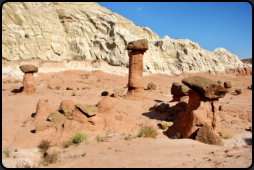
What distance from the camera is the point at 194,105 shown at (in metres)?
6.41

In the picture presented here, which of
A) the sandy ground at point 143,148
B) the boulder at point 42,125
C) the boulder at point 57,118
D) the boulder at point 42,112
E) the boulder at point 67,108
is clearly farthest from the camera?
the boulder at point 42,112

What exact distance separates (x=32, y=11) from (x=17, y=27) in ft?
13.5

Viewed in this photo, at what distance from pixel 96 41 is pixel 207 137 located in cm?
3507

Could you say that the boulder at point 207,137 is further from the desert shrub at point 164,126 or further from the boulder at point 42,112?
the boulder at point 42,112

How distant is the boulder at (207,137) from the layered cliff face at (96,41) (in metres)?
29.0

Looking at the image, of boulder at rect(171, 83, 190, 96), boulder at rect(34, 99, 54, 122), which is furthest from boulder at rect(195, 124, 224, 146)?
boulder at rect(171, 83, 190, 96)

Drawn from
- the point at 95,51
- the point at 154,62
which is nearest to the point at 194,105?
the point at 154,62

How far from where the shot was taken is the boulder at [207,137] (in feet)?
16.0

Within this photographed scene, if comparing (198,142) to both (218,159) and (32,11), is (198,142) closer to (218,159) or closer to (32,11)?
(218,159)

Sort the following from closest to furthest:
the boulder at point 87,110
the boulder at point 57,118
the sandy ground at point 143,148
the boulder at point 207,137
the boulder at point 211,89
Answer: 1. the sandy ground at point 143,148
2. the boulder at point 207,137
3. the boulder at point 211,89
4. the boulder at point 57,118
5. the boulder at point 87,110

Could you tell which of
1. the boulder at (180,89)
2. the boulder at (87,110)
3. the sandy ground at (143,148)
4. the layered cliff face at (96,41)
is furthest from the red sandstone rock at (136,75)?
the layered cliff face at (96,41)

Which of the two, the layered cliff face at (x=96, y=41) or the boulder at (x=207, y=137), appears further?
the layered cliff face at (x=96, y=41)

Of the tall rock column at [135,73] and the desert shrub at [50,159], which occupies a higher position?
the tall rock column at [135,73]

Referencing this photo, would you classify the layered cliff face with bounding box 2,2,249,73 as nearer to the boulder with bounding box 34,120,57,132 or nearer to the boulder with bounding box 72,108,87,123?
the boulder with bounding box 72,108,87,123
